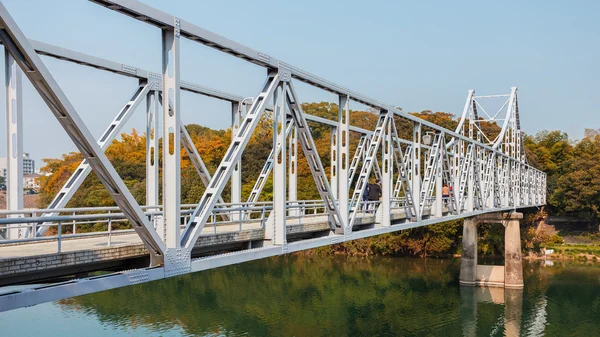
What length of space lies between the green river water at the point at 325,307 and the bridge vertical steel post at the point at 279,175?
16.5m

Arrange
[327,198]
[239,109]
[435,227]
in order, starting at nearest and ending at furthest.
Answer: [327,198] → [239,109] → [435,227]

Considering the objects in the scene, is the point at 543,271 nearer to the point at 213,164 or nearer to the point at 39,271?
the point at 213,164

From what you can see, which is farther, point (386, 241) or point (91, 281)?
point (386, 241)

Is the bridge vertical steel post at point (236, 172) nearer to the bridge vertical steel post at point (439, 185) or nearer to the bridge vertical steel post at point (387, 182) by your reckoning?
the bridge vertical steel post at point (387, 182)

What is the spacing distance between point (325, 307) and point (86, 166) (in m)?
24.1

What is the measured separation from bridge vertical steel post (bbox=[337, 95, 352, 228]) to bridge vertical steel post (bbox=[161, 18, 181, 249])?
740cm

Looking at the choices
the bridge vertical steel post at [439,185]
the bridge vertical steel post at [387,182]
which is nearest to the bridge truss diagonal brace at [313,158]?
the bridge vertical steel post at [387,182]

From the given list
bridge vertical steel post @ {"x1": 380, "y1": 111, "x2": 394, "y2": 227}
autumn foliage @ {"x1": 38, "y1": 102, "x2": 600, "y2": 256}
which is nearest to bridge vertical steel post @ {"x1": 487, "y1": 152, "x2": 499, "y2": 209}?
autumn foliage @ {"x1": 38, "y1": 102, "x2": 600, "y2": 256}

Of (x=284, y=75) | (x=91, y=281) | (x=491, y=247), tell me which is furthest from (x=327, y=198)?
(x=491, y=247)

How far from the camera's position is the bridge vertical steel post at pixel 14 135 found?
13.6 m

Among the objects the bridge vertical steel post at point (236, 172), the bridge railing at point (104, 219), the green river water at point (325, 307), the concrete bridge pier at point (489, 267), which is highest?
the bridge vertical steel post at point (236, 172)

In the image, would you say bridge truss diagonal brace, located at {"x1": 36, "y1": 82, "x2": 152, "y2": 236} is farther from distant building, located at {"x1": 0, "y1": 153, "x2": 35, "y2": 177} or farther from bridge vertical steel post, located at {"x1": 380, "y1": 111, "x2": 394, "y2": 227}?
bridge vertical steel post, located at {"x1": 380, "y1": 111, "x2": 394, "y2": 227}

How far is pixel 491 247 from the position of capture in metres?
57.2

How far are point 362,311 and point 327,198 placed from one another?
68.6 ft
